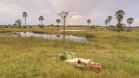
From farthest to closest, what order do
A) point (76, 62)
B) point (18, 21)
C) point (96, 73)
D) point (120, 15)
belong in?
point (18, 21) → point (120, 15) → point (76, 62) → point (96, 73)

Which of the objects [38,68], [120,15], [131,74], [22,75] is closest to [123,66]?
[131,74]

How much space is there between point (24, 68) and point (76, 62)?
3.41 metres

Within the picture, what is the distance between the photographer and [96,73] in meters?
15.0

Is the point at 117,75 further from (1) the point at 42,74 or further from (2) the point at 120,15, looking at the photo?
(2) the point at 120,15

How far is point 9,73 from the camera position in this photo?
14.2m

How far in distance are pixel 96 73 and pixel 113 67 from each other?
268 cm

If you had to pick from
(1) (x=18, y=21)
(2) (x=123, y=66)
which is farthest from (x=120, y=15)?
(2) (x=123, y=66)

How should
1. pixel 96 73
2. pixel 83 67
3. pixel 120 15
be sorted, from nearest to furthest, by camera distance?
pixel 96 73 → pixel 83 67 → pixel 120 15

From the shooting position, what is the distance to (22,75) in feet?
45.9

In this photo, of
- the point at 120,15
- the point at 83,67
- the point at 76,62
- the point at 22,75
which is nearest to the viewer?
the point at 22,75

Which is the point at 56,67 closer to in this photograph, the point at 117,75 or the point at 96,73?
the point at 96,73

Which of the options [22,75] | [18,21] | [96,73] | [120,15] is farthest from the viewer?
[18,21]

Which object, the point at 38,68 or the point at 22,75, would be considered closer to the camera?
the point at 22,75

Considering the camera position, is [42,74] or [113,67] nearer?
[42,74]
